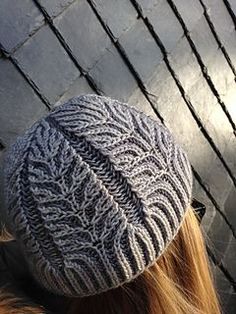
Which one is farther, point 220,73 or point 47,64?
point 220,73

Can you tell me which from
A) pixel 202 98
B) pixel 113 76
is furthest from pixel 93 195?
pixel 202 98

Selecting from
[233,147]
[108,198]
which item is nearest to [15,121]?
[108,198]

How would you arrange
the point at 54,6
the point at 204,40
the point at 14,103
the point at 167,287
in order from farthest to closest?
the point at 204,40 < the point at 54,6 < the point at 14,103 < the point at 167,287

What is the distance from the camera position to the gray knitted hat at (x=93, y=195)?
134cm

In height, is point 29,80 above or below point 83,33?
below

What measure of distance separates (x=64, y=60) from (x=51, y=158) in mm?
466

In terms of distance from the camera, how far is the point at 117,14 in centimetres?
192

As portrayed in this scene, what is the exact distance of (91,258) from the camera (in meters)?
1.35

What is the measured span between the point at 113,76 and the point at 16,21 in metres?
0.35

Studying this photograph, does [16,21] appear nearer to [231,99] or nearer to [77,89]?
[77,89]

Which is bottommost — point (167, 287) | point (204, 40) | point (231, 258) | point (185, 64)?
point (167, 287)

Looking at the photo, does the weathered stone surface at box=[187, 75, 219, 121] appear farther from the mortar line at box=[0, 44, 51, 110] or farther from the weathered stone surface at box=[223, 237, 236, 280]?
the mortar line at box=[0, 44, 51, 110]

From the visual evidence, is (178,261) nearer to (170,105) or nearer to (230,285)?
(170,105)

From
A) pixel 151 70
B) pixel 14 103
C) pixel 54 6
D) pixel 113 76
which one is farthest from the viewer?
pixel 151 70
